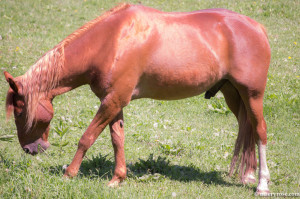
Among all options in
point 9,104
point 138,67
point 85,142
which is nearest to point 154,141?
point 85,142

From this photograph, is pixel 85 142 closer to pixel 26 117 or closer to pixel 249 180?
pixel 26 117

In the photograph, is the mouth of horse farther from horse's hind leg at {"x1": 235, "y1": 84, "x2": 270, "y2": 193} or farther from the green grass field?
horse's hind leg at {"x1": 235, "y1": 84, "x2": 270, "y2": 193}

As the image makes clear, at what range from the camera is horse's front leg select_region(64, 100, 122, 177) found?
404 centimetres

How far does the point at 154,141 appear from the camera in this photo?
19.1 feet

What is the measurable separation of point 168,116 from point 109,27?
3172 mm

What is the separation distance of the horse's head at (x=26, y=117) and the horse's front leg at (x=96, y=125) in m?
0.46

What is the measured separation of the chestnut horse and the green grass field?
1.26 ft

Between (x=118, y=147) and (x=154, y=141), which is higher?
(x=118, y=147)

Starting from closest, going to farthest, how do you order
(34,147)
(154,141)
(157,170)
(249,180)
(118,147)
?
(34,147), (118,147), (249,180), (157,170), (154,141)

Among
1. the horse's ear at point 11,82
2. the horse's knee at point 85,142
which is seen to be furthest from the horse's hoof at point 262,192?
the horse's ear at point 11,82

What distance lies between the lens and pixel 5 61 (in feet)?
27.6

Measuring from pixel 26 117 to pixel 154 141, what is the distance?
2.37 metres

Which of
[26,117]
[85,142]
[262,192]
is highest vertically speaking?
[26,117]

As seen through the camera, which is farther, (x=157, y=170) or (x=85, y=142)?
(x=157, y=170)
